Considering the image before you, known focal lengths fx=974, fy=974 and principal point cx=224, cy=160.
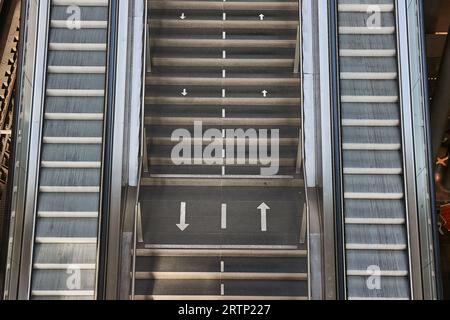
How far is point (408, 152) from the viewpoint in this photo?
9500mm

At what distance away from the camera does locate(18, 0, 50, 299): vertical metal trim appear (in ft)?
29.5

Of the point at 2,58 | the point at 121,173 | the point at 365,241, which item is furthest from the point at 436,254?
the point at 2,58

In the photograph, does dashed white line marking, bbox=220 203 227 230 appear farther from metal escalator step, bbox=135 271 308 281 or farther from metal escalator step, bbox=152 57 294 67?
metal escalator step, bbox=152 57 294 67

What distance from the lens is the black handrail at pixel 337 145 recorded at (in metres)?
9.00

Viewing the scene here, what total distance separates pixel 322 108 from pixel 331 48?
0.61 metres

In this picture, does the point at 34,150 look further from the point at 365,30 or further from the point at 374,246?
the point at 365,30

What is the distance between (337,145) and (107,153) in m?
2.24

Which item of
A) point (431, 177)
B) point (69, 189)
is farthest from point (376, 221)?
point (69, 189)

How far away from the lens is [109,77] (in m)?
9.63

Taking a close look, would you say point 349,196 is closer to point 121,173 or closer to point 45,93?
point 121,173

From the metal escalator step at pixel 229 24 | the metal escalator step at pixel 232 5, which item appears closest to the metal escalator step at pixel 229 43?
the metal escalator step at pixel 229 24

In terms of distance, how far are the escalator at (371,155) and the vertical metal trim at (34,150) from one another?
2.94 m

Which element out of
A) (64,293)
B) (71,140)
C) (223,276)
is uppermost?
(71,140)
